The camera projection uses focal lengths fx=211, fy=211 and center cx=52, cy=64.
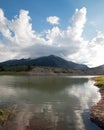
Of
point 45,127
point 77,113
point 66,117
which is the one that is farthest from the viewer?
point 77,113

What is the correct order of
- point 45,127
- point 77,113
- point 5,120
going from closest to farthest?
1. point 45,127
2. point 5,120
3. point 77,113

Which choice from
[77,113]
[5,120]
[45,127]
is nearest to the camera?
[45,127]

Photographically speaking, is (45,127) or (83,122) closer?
(45,127)

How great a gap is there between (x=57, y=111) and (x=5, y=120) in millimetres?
9836

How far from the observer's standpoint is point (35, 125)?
25547 mm

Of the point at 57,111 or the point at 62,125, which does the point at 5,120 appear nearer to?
the point at 62,125

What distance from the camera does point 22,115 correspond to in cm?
3048

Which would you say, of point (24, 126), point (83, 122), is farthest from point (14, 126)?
point (83, 122)

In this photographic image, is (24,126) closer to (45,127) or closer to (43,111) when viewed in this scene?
(45,127)

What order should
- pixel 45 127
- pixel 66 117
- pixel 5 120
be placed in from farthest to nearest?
pixel 66 117, pixel 5 120, pixel 45 127

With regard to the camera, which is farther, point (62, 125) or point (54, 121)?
point (54, 121)

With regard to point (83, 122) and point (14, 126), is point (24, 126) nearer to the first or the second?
point (14, 126)

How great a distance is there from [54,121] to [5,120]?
6255 mm

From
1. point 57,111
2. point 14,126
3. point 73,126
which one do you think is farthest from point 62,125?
point 57,111
